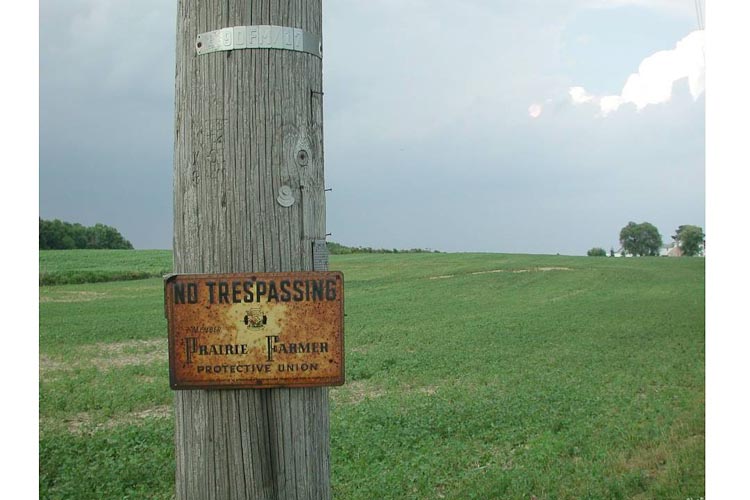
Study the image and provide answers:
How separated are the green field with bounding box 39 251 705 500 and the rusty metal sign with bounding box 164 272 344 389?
3.67m

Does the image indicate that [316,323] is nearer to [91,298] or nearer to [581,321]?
[581,321]

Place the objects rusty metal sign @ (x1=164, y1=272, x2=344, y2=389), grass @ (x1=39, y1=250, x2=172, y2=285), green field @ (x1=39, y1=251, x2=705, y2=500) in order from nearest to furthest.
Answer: rusty metal sign @ (x1=164, y1=272, x2=344, y2=389) → green field @ (x1=39, y1=251, x2=705, y2=500) → grass @ (x1=39, y1=250, x2=172, y2=285)

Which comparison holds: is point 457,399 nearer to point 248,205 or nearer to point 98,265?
point 248,205

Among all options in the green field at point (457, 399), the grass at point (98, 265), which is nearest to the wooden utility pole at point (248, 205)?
the green field at point (457, 399)

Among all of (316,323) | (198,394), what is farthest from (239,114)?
(198,394)

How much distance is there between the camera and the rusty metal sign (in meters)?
1.82

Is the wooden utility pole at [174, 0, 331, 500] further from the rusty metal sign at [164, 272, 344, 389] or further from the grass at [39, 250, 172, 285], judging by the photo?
the grass at [39, 250, 172, 285]

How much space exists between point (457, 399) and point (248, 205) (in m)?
6.74

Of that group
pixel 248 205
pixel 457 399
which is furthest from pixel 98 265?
pixel 248 205

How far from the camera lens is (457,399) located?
8.17 metres

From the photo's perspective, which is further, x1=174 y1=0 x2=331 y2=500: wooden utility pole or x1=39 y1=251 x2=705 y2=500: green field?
x1=39 y1=251 x2=705 y2=500: green field

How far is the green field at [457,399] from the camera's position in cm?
555

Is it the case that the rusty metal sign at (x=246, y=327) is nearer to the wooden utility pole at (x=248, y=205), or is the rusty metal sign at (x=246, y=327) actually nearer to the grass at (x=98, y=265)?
the wooden utility pole at (x=248, y=205)

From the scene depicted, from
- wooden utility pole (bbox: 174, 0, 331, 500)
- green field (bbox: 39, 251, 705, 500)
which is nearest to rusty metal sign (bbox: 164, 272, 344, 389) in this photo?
wooden utility pole (bbox: 174, 0, 331, 500)
